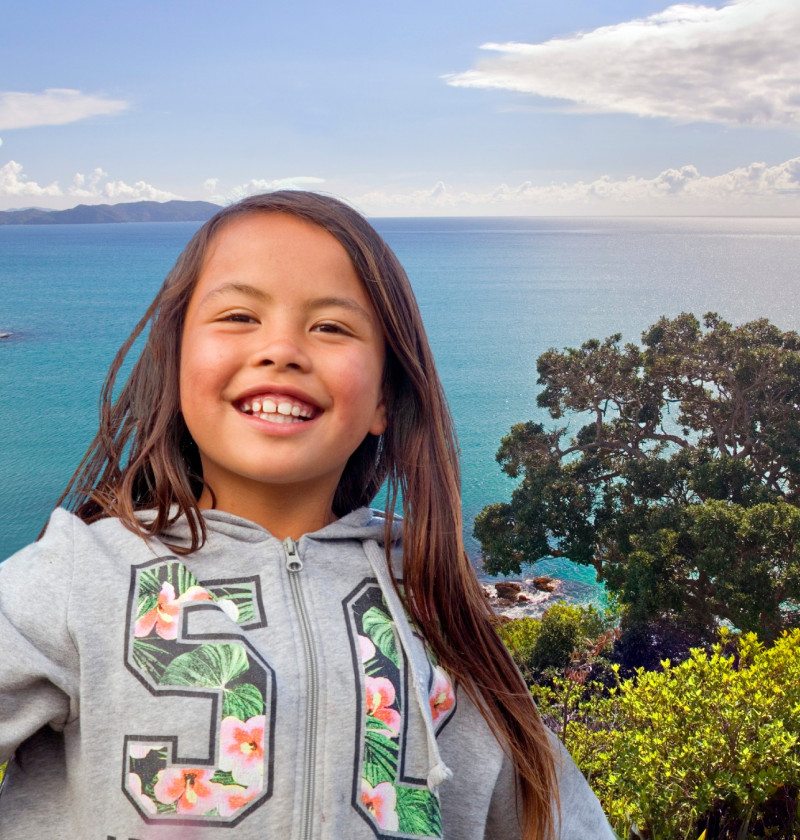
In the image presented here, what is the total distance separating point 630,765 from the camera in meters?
3.00

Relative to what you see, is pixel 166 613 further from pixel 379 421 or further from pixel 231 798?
pixel 379 421

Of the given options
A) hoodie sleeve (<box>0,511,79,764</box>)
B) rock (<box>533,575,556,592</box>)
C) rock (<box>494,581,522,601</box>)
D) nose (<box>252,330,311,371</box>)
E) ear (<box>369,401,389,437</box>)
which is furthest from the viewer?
rock (<box>533,575,556,592</box>)

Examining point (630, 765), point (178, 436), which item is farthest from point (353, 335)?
point (630, 765)

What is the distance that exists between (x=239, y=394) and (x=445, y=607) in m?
0.45

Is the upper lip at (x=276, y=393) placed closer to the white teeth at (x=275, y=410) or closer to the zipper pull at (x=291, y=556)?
the white teeth at (x=275, y=410)

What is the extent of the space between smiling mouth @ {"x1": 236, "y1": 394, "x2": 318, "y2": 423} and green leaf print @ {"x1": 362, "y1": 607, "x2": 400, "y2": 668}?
0.30 m

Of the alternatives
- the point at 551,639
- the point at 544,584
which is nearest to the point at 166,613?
the point at 551,639

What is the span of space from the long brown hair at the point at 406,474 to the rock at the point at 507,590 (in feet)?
48.3

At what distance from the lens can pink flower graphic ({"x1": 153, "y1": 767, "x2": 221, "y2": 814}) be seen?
1.11 m

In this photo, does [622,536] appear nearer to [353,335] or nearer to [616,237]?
[353,335]

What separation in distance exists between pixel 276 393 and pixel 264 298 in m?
0.14

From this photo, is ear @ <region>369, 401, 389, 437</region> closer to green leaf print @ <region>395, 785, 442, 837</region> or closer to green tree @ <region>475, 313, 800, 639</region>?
green leaf print @ <region>395, 785, 442, 837</region>

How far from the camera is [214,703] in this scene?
114 centimetres

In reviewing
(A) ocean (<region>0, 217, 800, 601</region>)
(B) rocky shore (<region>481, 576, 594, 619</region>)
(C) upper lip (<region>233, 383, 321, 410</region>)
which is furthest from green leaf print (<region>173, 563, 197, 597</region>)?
(B) rocky shore (<region>481, 576, 594, 619</region>)
